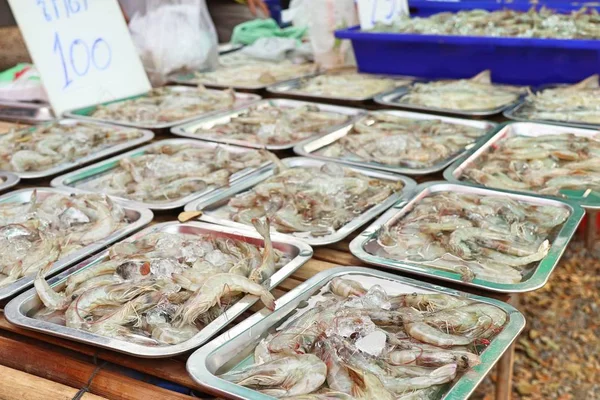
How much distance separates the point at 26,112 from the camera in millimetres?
3588

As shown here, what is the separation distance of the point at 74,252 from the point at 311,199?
0.79m

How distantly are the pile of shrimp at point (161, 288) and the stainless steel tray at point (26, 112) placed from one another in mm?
1934

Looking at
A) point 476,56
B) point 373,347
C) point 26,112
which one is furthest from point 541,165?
point 26,112

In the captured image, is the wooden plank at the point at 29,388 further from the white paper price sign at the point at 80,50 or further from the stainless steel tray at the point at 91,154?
the white paper price sign at the point at 80,50

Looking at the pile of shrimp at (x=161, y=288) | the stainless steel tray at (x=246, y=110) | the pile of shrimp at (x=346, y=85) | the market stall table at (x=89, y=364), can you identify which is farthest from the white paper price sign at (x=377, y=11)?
the market stall table at (x=89, y=364)

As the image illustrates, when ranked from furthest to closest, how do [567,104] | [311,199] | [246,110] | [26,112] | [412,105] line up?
[26,112] < [246,110] < [412,105] < [567,104] < [311,199]

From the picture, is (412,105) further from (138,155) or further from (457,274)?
(457,274)

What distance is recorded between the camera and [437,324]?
1473 mm

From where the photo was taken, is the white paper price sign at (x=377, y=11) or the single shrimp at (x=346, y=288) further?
the white paper price sign at (x=377, y=11)

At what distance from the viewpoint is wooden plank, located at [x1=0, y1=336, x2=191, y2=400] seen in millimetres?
1403

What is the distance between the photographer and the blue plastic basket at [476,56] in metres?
3.31

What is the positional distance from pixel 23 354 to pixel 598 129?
8.05 feet

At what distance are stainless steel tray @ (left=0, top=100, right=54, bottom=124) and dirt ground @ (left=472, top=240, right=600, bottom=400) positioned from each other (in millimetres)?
2895

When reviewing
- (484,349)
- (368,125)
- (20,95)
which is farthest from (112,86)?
(484,349)
